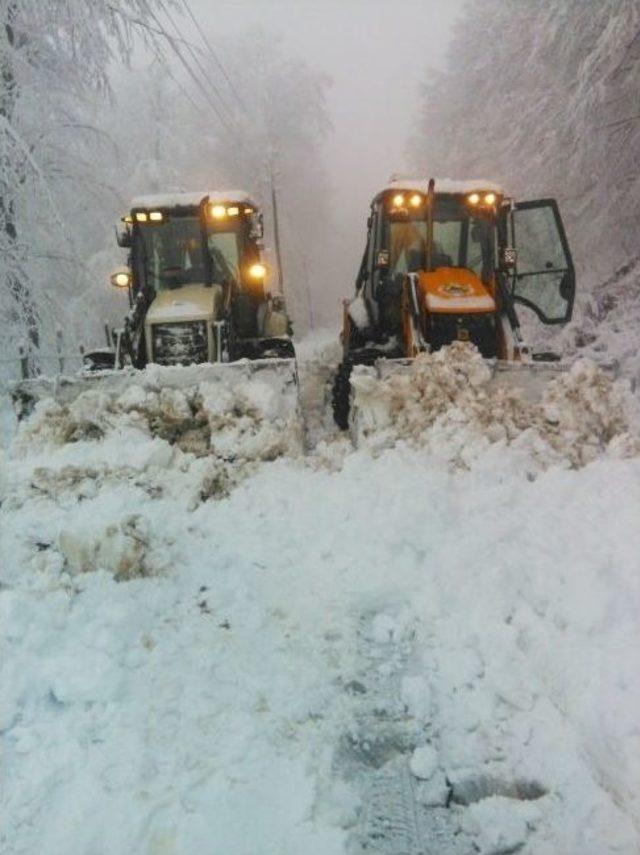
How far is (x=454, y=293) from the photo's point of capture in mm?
7711

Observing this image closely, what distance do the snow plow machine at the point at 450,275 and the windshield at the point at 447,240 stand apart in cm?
1

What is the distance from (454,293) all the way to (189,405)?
3.19 m

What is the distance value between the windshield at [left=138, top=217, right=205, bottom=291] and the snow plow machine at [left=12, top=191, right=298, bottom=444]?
0.01 m

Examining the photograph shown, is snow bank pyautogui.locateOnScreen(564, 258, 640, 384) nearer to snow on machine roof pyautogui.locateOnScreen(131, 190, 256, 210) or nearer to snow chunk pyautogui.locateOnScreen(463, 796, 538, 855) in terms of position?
snow on machine roof pyautogui.locateOnScreen(131, 190, 256, 210)

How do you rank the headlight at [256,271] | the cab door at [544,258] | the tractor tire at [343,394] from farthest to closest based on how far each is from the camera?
the headlight at [256,271]
the tractor tire at [343,394]
the cab door at [544,258]

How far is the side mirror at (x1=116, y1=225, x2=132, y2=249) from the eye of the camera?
340 inches

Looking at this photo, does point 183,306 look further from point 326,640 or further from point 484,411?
point 326,640

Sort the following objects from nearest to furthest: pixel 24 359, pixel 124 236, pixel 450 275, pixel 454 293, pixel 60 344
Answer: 1. pixel 454 293
2. pixel 450 275
3. pixel 124 236
4. pixel 24 359
5. pixel 60 344

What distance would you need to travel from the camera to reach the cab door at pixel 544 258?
7113 millimetres

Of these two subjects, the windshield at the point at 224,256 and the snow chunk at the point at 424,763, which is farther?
the windshield at the point at 224,256

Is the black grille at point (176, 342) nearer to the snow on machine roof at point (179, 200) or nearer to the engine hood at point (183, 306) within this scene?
the engine hood at point (183, 306)

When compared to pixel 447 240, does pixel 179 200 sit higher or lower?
higher

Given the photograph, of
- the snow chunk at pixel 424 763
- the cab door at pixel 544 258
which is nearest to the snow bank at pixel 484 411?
the cab door at pixel 544 258

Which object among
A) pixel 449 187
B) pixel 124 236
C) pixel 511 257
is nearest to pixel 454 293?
pixel 511 257
